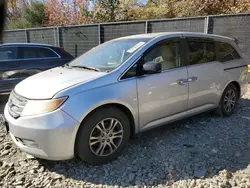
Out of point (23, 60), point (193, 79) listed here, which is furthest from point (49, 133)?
point (23, 60)

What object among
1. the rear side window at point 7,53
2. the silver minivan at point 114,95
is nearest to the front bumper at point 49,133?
the silver minivan at point 114,95

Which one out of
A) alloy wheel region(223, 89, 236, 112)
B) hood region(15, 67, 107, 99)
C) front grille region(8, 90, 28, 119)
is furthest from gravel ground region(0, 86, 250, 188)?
hood region(15, 67, 107, 99)

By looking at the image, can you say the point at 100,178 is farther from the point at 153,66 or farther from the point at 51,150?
the point at 153,66

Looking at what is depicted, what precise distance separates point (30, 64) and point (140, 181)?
4758mm

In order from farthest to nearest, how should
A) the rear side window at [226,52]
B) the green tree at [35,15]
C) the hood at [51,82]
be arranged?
the green tree at [35,15] → the rear side window at [226,52] → the hood at [51,82]

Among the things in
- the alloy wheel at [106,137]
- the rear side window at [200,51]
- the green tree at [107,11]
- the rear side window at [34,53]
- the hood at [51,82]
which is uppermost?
the green tree at [107,11]

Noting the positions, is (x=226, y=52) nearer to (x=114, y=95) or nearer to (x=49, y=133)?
(x=114, y=95)

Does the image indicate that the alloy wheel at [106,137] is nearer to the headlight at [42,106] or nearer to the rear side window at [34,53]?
Answer: the headlight at [42,106]

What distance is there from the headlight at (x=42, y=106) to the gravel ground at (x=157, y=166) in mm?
747

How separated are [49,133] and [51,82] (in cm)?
69

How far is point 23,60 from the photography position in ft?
21.5

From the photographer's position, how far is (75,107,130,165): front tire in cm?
306

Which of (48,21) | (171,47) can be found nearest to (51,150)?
(171,47)

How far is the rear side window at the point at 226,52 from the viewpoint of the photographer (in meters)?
4.72
